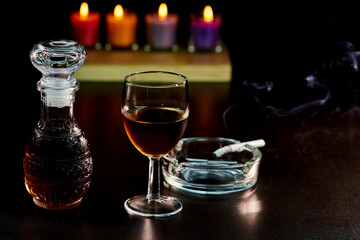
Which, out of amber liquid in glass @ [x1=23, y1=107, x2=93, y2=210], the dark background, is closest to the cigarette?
amber liquid in glass @ [x1=23, y1=107, x2=93, y2=210]

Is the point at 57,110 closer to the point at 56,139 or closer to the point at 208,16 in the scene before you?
the point at 56,139

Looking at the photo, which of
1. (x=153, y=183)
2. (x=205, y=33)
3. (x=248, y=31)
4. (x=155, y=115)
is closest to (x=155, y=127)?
(x=155, y=115)

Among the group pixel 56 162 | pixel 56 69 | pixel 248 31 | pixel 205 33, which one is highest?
pixel 56 69

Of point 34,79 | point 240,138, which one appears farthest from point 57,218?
point 34,79

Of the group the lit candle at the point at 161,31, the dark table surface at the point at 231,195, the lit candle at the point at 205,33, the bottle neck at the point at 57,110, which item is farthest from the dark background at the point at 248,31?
the bottle neck at the point at 57,110

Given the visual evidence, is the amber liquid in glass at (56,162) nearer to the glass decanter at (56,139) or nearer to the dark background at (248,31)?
the glass decanter at (56,139)
